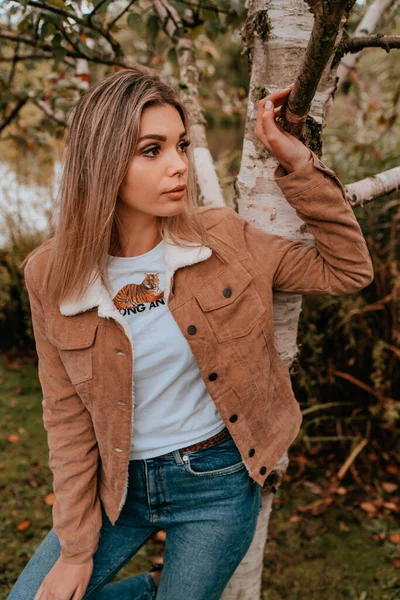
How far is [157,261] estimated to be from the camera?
1487 mm

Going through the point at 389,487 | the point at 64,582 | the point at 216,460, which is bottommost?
the point at 389,487

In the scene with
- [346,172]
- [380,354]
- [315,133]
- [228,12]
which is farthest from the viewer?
[346,172]

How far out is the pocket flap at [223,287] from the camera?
4.65ft

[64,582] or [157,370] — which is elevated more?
[157,370]

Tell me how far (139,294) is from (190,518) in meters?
0.65

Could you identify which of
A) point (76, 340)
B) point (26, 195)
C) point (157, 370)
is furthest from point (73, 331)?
point (26, 195)

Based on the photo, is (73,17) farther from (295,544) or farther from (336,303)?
(295,544)

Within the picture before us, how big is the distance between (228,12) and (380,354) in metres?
1.83

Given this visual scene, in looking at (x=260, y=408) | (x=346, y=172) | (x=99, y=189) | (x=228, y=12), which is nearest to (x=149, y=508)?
(x=260, y=408)

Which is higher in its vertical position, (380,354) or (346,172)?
(346,172)

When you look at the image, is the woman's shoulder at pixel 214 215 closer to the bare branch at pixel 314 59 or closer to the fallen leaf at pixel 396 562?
the bare branch at pixel 314 59

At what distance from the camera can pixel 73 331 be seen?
4.76 ft

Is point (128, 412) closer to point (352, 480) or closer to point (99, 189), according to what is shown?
point (99, 189)

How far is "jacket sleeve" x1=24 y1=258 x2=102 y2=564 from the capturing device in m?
1.50
